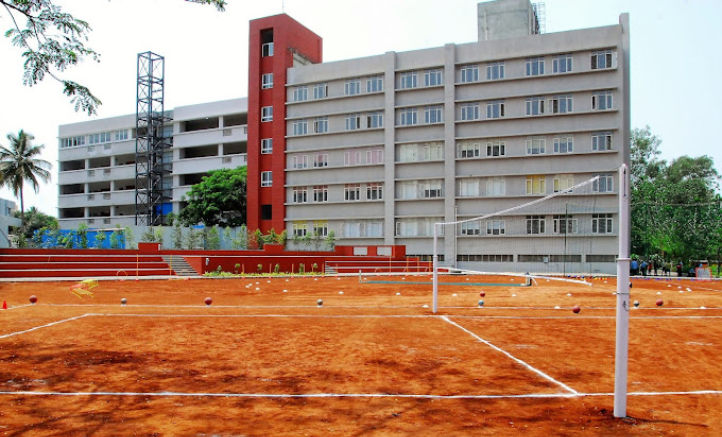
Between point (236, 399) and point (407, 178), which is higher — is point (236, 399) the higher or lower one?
the lower one

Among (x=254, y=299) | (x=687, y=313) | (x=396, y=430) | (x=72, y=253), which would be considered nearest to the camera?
(x=396, y=430)

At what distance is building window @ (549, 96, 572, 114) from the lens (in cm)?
4953

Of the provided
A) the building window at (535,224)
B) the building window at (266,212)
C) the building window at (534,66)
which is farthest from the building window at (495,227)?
the building window at (266,212)

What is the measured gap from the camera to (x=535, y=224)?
1973 inches

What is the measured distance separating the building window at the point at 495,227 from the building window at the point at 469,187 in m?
3.11

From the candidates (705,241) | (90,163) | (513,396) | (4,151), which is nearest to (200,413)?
(513,396)

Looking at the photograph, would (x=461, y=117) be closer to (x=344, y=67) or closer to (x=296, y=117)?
(x=344, y=67)

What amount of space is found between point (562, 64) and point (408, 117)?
1512cm

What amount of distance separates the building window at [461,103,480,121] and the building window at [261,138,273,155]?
68.4ft

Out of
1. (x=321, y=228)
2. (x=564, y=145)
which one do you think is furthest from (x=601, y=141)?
(x=321, y=228)

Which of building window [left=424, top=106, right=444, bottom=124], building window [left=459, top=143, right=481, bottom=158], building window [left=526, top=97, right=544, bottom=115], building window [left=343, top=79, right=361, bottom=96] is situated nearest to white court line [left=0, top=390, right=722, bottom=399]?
building window [left=459, top=143, right=481, bottom=158]

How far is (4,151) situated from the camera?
59594mm

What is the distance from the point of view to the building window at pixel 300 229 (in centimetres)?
5819

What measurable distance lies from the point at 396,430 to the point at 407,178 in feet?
161
